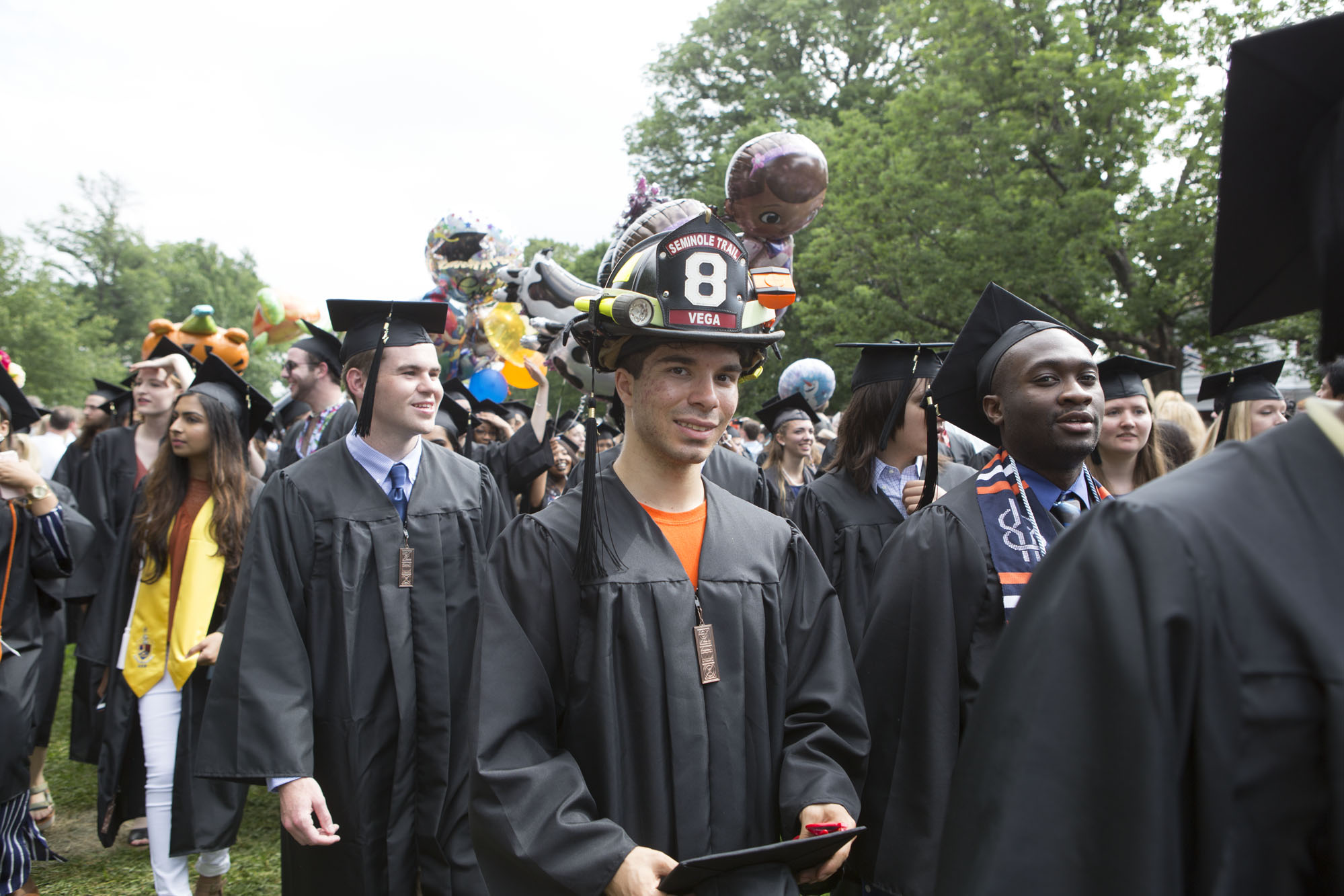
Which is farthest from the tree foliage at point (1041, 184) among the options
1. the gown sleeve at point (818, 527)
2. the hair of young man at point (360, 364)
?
the hair of young man at point (360, 364)

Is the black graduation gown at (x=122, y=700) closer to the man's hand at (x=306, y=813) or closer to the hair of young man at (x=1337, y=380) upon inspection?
the man's hand at (x=306, y=813)

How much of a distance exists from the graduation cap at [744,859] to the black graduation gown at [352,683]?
61.6 inches

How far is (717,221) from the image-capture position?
2.47 metres

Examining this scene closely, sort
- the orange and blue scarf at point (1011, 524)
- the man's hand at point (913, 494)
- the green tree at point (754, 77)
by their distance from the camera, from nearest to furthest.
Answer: the orange and blue scarf at point (1011, 524), the man's hand at point (913, 494), the green tree at point (754, 77)

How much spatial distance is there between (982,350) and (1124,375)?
184 centimetres

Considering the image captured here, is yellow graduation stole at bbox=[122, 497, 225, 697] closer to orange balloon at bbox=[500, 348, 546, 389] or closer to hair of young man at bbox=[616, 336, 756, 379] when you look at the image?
hair of young man at bbox=[616, 336, 756, 379]

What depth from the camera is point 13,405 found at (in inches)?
189

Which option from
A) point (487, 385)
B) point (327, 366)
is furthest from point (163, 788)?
point (487, 385)

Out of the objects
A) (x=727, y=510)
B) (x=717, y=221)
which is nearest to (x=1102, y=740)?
(x=727, y=510)

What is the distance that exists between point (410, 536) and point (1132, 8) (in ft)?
56.4

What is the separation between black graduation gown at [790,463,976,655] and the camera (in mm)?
4324

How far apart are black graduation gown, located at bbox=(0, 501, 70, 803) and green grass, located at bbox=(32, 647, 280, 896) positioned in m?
0.94

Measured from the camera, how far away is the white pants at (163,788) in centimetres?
404

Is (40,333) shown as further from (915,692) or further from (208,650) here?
(915,692)
